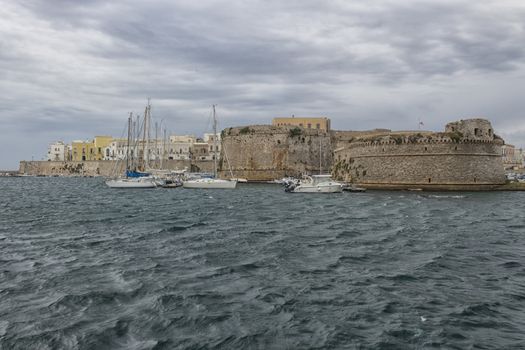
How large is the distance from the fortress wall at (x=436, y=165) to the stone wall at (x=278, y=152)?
16.1 metres

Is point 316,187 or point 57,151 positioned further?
point 57,151

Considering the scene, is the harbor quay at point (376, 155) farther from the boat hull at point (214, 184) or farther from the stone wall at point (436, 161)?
the boat hull at point (214, 184)

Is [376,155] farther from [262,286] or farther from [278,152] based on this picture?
[262,286]

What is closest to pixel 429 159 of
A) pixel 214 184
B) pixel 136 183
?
pixel 214 184

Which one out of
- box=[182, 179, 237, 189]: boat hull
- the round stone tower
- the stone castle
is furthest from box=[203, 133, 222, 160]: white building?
the round stone tower

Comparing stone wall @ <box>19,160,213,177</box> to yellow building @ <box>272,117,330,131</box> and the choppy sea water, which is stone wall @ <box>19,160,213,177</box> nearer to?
yellow building @ <box>272,117,330,131</box>

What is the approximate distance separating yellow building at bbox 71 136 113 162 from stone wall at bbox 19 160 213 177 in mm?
4287

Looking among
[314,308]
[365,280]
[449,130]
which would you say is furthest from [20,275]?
[449,130]

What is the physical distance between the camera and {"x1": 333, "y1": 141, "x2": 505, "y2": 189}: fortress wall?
34.2 metres

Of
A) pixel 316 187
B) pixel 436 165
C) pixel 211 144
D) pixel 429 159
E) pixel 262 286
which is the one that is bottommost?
pixel 262 286

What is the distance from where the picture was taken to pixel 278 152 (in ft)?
173

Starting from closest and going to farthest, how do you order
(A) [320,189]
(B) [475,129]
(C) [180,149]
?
(A) [320,189], (B) [475,129], (C) [180,149]

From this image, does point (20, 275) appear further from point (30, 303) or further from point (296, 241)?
point (296, 241)

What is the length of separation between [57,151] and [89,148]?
889 cm
